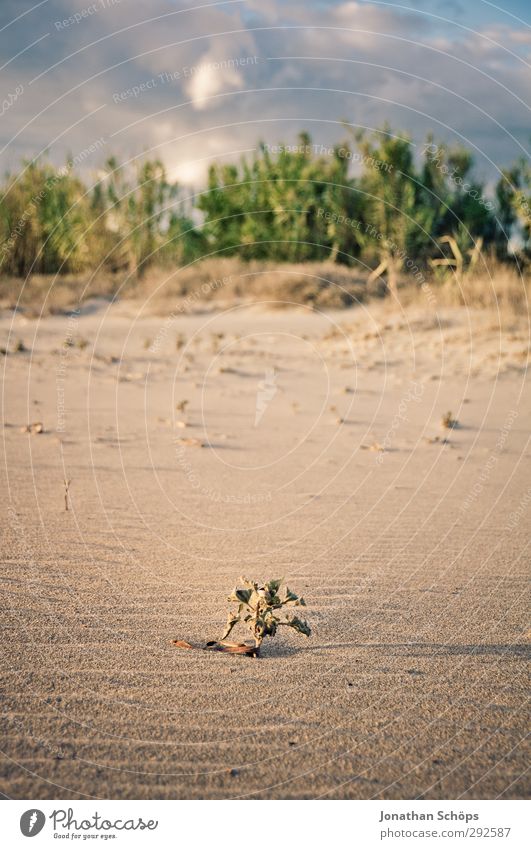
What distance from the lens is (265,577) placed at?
397 cm

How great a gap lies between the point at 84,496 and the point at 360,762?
128 inches

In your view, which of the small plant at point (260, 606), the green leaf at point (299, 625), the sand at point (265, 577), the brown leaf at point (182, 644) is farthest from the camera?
the brown leaf at point (182, 644)

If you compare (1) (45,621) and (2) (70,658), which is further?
(1) (45,621)

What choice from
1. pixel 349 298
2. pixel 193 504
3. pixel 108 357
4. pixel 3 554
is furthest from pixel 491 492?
pixel 349 298

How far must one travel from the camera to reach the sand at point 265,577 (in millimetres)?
2432

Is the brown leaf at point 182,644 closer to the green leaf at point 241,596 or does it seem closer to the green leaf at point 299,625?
the green leaf at point 241,596

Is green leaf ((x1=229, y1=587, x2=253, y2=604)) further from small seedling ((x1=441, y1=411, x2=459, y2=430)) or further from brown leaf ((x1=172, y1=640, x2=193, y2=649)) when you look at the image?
small seedling ((x1=441, y1=411, x2=459, y2=430))

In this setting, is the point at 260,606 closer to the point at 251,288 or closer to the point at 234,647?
the point at 234,647

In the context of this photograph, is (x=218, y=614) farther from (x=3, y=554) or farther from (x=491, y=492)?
(x=491, y=492)

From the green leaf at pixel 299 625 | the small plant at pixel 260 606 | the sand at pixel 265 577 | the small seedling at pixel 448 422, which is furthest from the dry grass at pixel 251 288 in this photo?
the green leaf at pixel 299 625

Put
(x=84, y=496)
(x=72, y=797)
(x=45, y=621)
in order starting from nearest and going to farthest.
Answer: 1. (x=72, y=797)
2. (x=45, y=621)
3. (x=84, y=496)

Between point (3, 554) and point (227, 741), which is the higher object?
point (3, 554)

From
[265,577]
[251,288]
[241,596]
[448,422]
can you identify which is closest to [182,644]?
[241,596]

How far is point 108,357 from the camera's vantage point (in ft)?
→ 37.6
